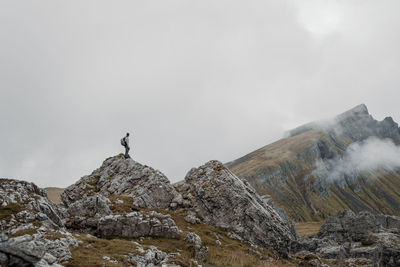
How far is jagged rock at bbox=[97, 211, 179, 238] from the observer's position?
25.8 metres

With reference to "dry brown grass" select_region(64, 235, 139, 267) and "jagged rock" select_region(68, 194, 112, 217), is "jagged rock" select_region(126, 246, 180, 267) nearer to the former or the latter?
"dry brown grass" select_region(64, 235, 139, 267)

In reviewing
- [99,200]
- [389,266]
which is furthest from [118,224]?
[389,266]

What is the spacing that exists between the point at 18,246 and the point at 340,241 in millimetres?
117157

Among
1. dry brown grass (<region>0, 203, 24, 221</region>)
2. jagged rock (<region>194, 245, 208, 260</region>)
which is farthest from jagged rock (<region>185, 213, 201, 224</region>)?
dry brown grass (<region>0, 203, 24, 221</region>)

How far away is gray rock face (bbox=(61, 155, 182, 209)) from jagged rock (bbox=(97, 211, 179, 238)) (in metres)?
10.4

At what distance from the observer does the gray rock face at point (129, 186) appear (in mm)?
40188

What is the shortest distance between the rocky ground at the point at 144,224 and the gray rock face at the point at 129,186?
0.15 metres

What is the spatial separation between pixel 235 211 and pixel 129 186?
17.2 metres

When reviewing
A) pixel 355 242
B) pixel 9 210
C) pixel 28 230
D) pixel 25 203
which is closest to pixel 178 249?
pixel 28 230

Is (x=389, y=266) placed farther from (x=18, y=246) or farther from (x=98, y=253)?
(x=18, y=246)

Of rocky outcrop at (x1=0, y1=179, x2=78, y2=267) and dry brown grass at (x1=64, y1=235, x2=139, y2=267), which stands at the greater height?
rocky outcrop at (x1=0, y1=179, x2=78, y2=267)

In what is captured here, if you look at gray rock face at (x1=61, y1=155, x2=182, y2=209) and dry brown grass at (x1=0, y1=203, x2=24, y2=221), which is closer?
dry brown grass at (x1=0, y1=203, x2=24, y2=221)

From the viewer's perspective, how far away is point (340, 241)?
103438 mm

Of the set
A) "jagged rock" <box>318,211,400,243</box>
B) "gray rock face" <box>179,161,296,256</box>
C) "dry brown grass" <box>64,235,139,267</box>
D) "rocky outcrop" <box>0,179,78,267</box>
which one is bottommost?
"jagged rock" <box>318,211,400,243</box>
